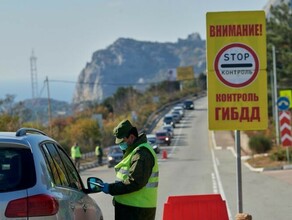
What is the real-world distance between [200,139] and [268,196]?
54191 mm

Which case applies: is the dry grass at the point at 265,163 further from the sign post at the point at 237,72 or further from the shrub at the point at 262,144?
the sign post at the point at 237,72

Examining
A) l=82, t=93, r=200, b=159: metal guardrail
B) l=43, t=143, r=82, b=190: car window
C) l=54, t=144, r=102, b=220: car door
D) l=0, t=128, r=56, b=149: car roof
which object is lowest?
l=82, t=93, r=200, b=159: metal guardrail

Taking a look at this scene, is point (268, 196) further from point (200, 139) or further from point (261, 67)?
point (200, 139)

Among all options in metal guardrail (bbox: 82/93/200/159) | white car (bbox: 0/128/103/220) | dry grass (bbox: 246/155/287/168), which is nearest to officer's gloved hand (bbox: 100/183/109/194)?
white car (bbox: 0/128/103/220)

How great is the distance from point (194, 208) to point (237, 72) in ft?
5.83

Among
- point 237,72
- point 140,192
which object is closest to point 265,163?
point 237,72

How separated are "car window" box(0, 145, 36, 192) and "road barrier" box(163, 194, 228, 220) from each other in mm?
2559

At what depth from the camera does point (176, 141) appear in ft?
237

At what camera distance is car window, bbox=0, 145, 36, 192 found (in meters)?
5.63

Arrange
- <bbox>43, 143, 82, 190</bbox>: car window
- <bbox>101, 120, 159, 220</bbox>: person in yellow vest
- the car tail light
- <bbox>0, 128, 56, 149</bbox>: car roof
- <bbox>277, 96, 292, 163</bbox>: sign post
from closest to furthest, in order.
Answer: the car tail light, <bbox>0, 128, 56, 149</bbox>: car roof, <bbox>43, 143, 82, 190</bbox>: car window, <bbox>101, 120, 159, 220</bbox>: person in yellow vest, <bbox>277, 96, 292, 163</bbox>: sign post

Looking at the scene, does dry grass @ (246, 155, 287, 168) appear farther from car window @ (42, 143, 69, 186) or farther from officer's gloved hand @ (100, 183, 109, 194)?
car window @ (42, 143, 69, 186)

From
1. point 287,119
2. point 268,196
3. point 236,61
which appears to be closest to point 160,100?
point 287,119

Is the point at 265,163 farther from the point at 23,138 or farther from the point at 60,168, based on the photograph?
the point at 23,138

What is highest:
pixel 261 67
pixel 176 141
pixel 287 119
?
pixel 261 67
